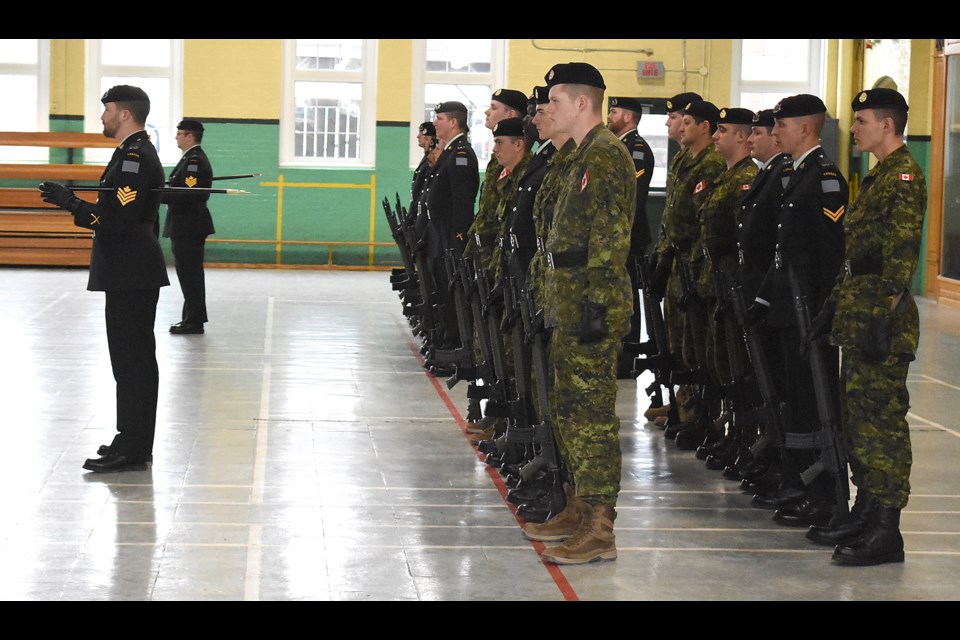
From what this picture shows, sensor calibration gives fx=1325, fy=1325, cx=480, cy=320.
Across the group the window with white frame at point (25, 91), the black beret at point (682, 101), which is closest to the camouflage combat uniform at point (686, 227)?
the black beret at point (682, 101)

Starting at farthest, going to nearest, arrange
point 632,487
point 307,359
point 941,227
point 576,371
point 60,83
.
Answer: point 60,83
point 941,227
point 307,359
point 632,487
point 576,371

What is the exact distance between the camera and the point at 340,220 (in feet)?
56.0

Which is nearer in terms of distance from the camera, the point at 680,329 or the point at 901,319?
the point at 901,319

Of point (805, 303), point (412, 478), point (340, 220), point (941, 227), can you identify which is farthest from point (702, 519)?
point (340, 220)

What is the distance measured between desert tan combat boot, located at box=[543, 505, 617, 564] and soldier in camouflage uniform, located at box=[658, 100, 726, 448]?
6.20ft

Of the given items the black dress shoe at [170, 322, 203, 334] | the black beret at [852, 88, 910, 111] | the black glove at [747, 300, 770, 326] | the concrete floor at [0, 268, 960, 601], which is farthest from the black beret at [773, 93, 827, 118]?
A: the black dress shoe at [170, 322, 203, 334]

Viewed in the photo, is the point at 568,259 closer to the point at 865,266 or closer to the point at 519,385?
the point at 519,385

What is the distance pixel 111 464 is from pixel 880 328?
330 cm

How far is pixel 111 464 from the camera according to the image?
5801 millimetres

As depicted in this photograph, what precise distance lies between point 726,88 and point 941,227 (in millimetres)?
3864

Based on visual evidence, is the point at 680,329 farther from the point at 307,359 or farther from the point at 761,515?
the point at 307,359

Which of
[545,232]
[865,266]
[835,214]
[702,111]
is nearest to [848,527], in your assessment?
[865,266]

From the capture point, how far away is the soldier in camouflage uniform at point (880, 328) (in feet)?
14.8

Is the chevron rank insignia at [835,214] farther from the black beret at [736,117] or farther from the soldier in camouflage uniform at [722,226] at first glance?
the black beret at [736,117]
